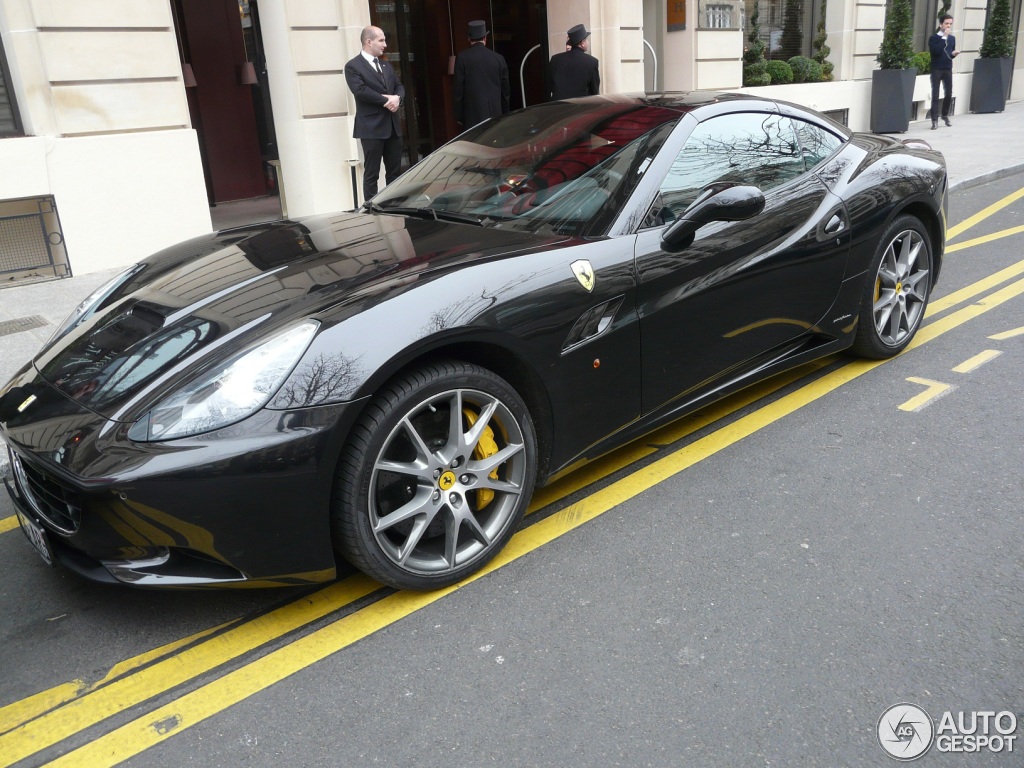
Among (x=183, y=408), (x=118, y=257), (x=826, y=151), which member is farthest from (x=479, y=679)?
(x=118, y=257)

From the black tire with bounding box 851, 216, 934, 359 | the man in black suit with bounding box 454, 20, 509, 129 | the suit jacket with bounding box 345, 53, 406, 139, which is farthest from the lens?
the man in black suit with bounding box 454, 20, 509, 129

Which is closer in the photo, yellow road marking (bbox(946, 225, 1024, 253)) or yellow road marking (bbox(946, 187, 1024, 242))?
yellow road marking (bbox(946, 225, 1024, 253))

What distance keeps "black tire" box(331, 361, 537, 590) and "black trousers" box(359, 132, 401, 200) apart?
21.6 feet

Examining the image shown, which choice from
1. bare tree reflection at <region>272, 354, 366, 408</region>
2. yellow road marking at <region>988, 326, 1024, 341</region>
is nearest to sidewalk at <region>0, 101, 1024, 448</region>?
bare tree reflection at <region>272, 354, 366, 408</region>

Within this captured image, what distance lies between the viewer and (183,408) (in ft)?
7.98

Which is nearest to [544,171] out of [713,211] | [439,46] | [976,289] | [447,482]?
[713,211]

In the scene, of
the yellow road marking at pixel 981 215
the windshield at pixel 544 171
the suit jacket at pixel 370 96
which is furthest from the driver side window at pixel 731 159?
the suit jacket at pixel 370 96

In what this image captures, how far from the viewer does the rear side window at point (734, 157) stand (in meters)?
3.50

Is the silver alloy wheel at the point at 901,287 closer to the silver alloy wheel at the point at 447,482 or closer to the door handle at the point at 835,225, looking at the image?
the door handle at the point at 835,225

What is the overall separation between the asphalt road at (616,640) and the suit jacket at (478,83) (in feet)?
24.4

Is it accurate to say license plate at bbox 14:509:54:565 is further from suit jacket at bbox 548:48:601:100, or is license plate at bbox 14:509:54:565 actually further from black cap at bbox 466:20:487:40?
suit jacket at bbox 548:48:601:100

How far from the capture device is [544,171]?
142 inches

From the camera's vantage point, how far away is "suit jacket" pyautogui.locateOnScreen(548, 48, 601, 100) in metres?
10.5

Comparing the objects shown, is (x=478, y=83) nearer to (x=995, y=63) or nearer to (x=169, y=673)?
(x=169, y=673)
